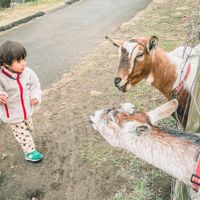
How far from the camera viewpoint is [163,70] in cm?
395

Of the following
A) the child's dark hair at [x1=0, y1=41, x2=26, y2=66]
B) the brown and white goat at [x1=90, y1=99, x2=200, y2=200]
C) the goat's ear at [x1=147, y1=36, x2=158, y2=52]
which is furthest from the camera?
the goat's ear at [x1=147, y1=36, x2=158, y2=52]

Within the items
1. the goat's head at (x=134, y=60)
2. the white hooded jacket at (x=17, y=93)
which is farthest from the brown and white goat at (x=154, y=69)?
the white hooded jacket at (x=17, y=93)

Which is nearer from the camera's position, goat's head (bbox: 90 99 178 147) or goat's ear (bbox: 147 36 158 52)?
goat's head (bbox: 90 99 178 147)

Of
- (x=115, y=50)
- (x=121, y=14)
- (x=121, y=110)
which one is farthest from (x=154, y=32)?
(x=121, y=110)

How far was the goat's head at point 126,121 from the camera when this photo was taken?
2.80 meters

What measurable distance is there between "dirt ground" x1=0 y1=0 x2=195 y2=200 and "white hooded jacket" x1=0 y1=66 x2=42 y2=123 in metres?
0.66

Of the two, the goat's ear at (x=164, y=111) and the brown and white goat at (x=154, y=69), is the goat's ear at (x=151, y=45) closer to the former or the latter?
the brown and white goat at (x=154, y=69)

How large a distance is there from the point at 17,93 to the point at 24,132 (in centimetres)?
48

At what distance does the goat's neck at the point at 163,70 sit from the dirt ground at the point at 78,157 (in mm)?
918

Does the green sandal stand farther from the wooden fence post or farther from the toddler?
the wooden fence post

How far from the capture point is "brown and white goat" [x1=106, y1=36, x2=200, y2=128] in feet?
12.8

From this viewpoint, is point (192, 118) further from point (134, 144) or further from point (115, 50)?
point (115, 50)

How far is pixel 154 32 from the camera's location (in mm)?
8625

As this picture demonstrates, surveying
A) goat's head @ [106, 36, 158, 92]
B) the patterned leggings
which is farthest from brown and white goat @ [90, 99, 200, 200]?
the patterned leggings
